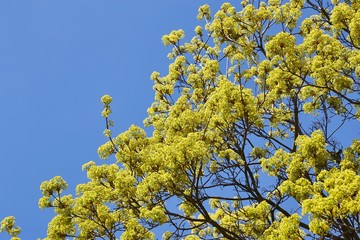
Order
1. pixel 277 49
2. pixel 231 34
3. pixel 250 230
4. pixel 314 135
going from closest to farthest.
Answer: pixel 314 135
pixel 250 230
pixel 277 49
pixel 231 34

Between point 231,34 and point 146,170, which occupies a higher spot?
point 231,34

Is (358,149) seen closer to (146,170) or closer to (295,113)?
(295,113)

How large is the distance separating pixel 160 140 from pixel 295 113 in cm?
377

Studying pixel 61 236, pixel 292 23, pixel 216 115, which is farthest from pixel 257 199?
pixel 292 23

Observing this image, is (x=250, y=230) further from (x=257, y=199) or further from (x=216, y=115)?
(x=216, y=115)

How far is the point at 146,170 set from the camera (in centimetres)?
1136

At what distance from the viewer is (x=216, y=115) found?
11664 millimetres

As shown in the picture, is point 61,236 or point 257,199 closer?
point 61,236

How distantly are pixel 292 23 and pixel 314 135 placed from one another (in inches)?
227

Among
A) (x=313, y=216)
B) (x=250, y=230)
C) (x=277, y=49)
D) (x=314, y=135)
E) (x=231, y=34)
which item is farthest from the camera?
(x=231, y=34)

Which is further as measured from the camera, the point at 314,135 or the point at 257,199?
the point at 257,199

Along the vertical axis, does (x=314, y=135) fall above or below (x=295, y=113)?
below

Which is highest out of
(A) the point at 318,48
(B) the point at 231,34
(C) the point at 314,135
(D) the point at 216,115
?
(B) the point at 231,34

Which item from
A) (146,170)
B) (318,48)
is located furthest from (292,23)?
(146,170)
